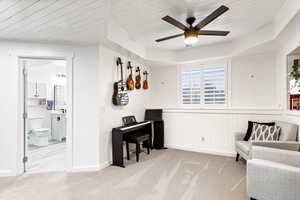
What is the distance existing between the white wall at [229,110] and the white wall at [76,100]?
7.46 feet

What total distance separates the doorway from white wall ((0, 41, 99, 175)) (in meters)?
0.65

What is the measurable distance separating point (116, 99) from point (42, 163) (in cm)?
206

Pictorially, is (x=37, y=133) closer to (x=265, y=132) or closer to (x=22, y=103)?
(x=22, y=103)

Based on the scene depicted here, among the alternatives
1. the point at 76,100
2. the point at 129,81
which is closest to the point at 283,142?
the point at 129,81

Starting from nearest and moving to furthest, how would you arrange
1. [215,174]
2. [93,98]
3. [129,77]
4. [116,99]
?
[215,174]
[93,98]
[116,99]
[129,77]

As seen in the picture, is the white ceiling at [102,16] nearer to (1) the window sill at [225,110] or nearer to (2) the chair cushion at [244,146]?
(1) the window sill at [225,110]

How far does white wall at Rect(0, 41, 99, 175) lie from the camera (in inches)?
115

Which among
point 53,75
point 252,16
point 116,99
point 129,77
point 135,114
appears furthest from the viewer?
point 53,75

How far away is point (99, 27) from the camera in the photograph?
2457mm

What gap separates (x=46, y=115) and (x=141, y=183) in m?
4.82

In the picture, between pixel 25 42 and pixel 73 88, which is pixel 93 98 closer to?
pixel 73 88

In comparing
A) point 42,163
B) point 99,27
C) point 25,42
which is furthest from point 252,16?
point 42,163

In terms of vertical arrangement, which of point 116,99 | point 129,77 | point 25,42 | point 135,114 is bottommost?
point 135,114

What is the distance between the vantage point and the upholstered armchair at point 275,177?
5.59ft
